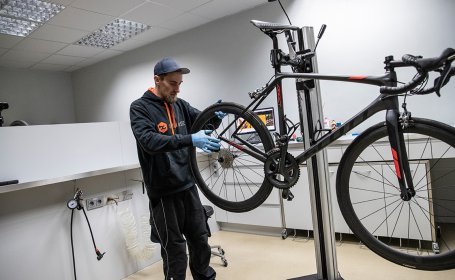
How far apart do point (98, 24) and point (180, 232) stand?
317 centimetres

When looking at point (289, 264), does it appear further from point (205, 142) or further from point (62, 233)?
point (62, 233)

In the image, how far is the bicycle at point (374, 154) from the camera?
108cm

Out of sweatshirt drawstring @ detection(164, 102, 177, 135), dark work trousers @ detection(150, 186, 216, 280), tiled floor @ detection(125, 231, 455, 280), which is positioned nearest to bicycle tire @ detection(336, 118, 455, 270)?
tiled floor @ detection(125, 231, 455, 280)

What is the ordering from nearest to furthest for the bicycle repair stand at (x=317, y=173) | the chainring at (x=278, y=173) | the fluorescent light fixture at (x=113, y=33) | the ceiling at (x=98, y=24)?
the chainring at (x=278, y=173) < the bicycle repair stand at (x=317, y=173) < the ceiling at (x=98, y=24) < the fluorescent light fixture at (x=113, y=33)

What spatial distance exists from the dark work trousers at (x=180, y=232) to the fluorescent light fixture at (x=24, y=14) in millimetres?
2770

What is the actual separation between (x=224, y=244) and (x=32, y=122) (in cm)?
448

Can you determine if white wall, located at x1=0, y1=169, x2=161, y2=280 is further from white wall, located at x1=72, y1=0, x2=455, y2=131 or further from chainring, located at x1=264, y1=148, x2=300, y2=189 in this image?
white wall, located at x1=72, y1=0, x2=455, y2=131

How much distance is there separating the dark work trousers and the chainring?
28.5 inches

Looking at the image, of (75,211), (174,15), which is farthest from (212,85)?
(75,211)

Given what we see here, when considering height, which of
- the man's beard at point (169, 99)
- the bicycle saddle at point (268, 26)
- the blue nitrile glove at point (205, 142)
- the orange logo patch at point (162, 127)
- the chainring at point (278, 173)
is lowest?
the chainring at point (278, 173)

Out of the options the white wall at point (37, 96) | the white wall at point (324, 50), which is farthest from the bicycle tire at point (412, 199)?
the white wall at point (37, 96)

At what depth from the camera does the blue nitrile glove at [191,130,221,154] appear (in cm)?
149

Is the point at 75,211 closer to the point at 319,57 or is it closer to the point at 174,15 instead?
the point at 174,15

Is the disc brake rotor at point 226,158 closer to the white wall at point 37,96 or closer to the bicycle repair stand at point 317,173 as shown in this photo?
the bicycle repair stand at point 317,173
